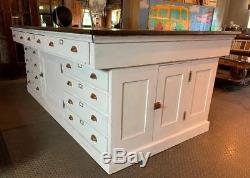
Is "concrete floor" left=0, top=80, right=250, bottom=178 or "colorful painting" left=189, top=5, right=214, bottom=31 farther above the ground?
"colorful painting" left=189, top=5, right=214, bottom=31

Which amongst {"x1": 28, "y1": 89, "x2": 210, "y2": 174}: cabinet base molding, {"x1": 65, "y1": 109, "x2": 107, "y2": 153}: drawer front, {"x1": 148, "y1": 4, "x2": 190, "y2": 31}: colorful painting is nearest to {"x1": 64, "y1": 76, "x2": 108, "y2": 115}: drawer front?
{"x1": 65, "y1": 109, "x2": 107, "y2": 153}: drawer front

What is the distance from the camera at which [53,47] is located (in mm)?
1609

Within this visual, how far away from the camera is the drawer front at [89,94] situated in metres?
1.34

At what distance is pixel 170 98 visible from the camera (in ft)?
5.31

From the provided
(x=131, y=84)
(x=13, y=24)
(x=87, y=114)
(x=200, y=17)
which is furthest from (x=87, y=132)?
(x=200, y=17)

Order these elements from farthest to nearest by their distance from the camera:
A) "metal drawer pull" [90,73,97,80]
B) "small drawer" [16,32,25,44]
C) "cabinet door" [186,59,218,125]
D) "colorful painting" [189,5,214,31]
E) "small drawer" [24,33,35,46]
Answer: "colorful painting" [189,5,214,31], "small drawer" [16,32,25,44], "small drawer" [24,33,35,46], "cabinet door" [186,59,218,125], "metal drawer pull" [90,73,97,80]

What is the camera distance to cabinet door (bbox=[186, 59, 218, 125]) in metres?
1.72

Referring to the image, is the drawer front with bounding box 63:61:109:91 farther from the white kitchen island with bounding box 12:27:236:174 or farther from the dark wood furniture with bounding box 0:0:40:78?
the dark wood furniture with bounding box 0:0:40:78

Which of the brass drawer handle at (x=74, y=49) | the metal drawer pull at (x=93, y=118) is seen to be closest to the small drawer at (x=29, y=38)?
the brass drawer handle at (x=74, y=49)

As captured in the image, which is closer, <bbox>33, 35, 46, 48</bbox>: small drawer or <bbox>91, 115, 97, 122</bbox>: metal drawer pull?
<bbox>91, 115, 97, 122</bbox>: metal drawer pull

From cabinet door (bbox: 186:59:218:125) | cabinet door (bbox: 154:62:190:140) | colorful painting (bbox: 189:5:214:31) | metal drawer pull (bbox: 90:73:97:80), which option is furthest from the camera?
colorful painting (bbox: 189:5:214:31)

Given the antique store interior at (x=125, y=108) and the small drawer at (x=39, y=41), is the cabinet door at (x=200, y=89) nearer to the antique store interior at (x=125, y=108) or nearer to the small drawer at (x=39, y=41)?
the antique store interior at (x=125, y=108)

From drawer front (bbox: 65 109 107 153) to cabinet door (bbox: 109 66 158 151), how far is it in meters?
0.09

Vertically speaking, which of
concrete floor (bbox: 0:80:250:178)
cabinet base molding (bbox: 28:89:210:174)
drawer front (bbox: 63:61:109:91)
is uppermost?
drawer front (bbox: 63:61:109:91)
